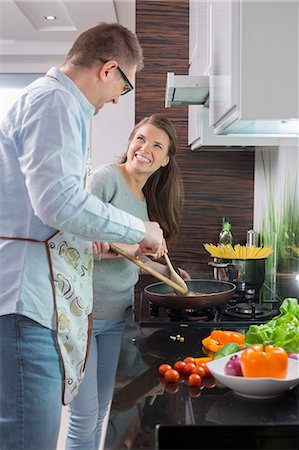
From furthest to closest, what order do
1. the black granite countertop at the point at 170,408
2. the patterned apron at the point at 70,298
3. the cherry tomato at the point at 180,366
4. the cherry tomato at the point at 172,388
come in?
the patterned apron at the point at 70,298, the cherry tomato at the point at 180,366, the cherry tomato at the point at 172,388, the black granite countertop at the point at 170,408

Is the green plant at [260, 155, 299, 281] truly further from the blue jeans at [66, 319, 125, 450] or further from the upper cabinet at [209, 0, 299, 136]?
the upper cabinet at [209, 0, 299, 136]

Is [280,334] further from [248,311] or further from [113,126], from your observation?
[113,126]

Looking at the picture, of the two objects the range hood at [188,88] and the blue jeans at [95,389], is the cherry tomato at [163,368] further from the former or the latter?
the range hood at [188,88]

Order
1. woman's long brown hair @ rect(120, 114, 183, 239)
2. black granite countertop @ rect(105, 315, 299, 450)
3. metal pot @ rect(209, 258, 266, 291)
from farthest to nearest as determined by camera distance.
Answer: woman's long brown hair @ rect(120, 114, 183, 239), metal pot @ rect(209, 258, 266, 291), black granite countertop @ rect(105, 315, 299, 450)

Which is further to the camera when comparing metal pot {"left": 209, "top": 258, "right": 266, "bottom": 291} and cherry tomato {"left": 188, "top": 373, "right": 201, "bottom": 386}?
metal pot {"left": 209, "top": 258, "right": 266, "bottom": 291}

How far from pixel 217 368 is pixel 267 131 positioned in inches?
28.4

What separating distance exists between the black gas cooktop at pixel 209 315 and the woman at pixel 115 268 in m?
0.12

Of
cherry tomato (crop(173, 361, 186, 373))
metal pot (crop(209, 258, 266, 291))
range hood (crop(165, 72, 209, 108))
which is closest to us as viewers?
cherry tomato (crop(173, 361, 186, 373))

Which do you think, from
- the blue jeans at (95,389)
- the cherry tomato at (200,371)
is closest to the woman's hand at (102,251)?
the blue jeans at (95,389)

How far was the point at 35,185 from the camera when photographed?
1389mm

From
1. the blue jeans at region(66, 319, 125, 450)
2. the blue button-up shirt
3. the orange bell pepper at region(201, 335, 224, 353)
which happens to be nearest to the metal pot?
the blue jeans at region(66, 319, 125, 450)

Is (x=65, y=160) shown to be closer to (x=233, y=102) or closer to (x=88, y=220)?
(x=88, y=220)

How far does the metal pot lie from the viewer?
7.64ft

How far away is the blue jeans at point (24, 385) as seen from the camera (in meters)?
1.47
